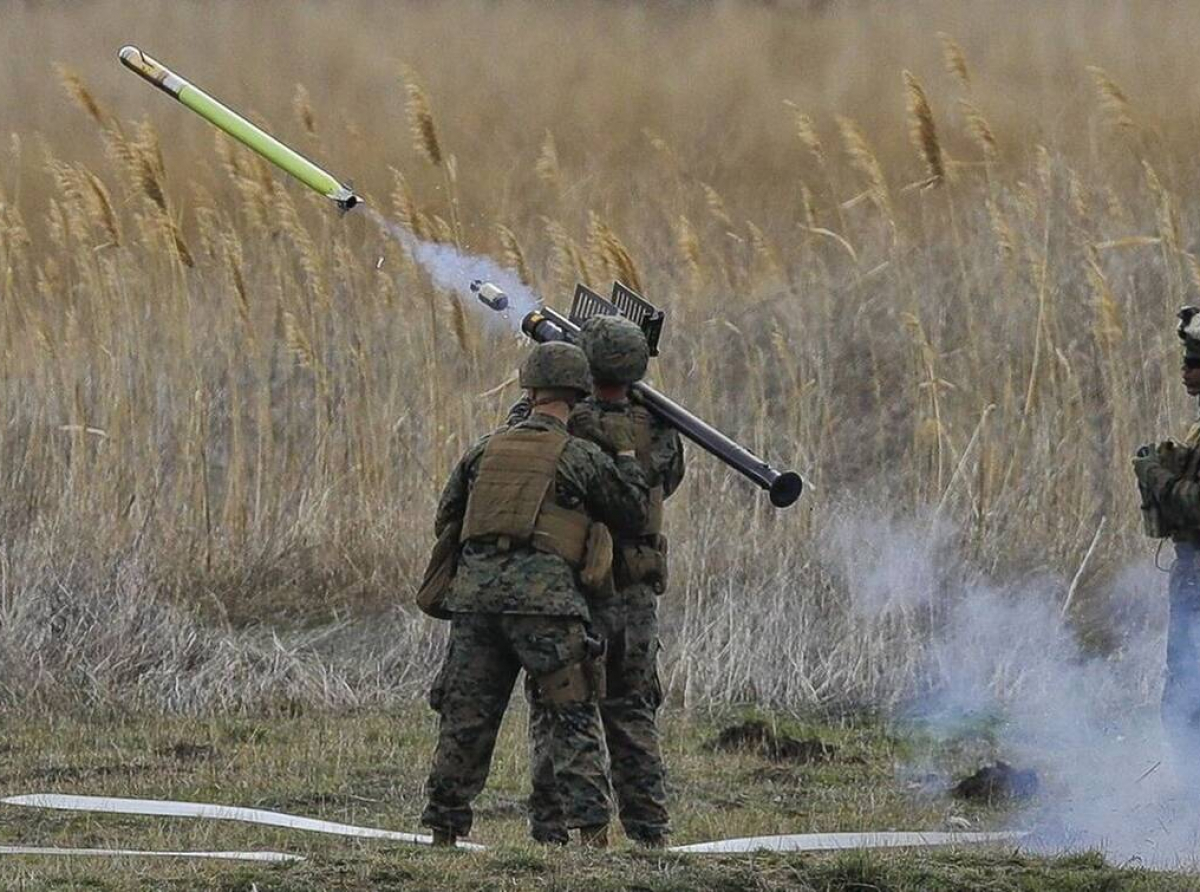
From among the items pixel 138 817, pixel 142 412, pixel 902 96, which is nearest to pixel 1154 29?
pixel 902 96

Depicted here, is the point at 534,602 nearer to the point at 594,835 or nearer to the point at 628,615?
the point at 628,615

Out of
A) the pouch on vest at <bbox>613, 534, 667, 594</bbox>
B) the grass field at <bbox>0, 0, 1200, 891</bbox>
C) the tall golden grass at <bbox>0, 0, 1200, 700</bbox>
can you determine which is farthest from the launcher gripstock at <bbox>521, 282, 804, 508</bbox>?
the tall golden grass at <bbox>0, 0, 1200, 700</bbox>

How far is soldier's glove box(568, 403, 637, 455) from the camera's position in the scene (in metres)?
8.13

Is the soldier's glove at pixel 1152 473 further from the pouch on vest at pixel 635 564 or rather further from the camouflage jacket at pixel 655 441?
the pouch on vest at pixel 635 564

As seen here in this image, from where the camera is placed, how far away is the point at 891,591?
38.4 feet

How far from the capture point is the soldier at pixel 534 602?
25.4 ft

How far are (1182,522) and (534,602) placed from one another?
223 centimetres

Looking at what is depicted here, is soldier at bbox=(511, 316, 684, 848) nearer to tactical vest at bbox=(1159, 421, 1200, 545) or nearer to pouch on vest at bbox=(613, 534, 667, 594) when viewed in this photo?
pouch on vest at bbox=(613, 534, 667, 594)

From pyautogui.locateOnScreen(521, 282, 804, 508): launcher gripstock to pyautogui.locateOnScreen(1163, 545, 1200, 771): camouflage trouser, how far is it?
1346 mm

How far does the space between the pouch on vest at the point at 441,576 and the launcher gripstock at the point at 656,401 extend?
0.79m

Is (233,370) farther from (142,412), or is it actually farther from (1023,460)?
(1023,460)

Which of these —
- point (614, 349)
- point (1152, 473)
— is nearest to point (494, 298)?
point (614, 349)

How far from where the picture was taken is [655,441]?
27.3 feet

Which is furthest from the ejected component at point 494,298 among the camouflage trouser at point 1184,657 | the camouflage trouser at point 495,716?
the camouflage trouser at point 1184,657
